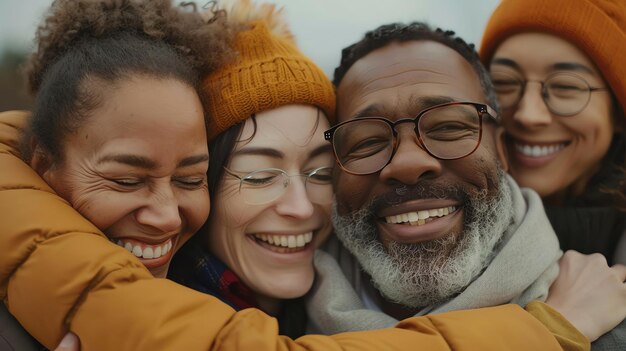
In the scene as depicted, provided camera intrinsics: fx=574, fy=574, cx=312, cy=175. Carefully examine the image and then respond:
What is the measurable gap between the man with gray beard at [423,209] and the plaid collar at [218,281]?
1.11 ft

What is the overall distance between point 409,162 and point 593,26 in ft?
4.71

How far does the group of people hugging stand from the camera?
2021 millimetres

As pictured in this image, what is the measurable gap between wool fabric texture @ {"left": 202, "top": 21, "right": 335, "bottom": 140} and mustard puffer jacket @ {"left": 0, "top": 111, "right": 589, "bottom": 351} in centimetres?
84

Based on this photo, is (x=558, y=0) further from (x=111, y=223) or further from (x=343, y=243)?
(x=111, y=223)

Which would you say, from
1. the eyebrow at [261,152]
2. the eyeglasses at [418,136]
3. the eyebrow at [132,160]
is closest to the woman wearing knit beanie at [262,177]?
the eyebrow at [261,152]

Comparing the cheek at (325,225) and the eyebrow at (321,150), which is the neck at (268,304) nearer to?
the cheek at (325,225)

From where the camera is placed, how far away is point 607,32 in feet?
10.3

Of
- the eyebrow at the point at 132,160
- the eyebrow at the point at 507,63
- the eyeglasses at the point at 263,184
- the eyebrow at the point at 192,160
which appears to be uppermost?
the eyebrow at the point at 507,63

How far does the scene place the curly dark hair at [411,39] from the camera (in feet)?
9.86

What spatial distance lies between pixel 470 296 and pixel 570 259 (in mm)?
624

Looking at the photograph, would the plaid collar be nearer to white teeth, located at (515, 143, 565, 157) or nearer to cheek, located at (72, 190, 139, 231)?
cheek, located at (72, 190, 139, 231)

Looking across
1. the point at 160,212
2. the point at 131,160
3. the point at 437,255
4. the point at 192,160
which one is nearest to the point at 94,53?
the point at 131,160

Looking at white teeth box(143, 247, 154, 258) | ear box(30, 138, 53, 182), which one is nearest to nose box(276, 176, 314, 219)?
white teeth box(143, 247, 154, 258)

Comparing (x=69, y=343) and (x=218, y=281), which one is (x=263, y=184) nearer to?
(x=218, y=281)
